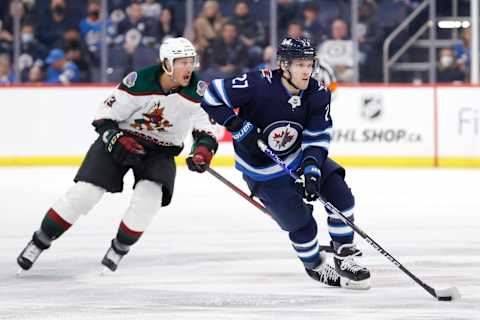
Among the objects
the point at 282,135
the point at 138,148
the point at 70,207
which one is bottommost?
the point at 70,207

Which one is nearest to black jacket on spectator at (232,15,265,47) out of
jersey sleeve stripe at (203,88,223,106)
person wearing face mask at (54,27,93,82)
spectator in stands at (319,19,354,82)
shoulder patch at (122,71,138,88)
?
spectator in stands at (319,19,354,82)

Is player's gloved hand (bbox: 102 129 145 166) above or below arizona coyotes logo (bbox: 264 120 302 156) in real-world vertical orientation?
below

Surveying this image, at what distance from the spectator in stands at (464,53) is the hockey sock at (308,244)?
7139 mm

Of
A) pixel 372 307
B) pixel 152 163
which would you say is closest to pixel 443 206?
pixel 152 163

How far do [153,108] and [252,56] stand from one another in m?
6.57

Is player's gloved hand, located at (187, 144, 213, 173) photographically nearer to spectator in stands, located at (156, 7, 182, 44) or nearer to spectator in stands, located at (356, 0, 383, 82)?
spectator in stands, located at (356, 0, 383, 82)

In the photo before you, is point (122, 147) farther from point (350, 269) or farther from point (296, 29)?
point (296, 29)

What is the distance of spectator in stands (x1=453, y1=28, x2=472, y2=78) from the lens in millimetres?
11977

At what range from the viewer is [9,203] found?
8430 millimetres

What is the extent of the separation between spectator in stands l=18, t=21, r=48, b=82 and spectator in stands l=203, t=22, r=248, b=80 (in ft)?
5.02

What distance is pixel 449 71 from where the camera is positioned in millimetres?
11977

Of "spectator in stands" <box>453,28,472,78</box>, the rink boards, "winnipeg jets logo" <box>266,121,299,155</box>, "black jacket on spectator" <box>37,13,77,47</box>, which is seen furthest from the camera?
"black jacket on spectator" <box>37,13,77,47</box>

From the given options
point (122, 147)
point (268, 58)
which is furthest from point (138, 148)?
point (268, 58)

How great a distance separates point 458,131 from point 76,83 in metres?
3.51
